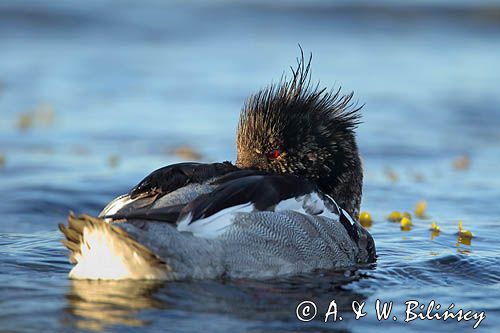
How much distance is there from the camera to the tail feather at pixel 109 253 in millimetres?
6152

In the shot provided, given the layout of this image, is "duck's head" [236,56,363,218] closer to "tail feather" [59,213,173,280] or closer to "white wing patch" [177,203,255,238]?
"white wing patch" [177,203,255,238]

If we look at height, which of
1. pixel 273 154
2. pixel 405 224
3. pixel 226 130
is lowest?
pixel 405 224

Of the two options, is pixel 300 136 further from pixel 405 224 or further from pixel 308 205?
pixel 405 224

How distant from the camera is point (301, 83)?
783cm

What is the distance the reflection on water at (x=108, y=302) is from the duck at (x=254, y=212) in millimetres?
74

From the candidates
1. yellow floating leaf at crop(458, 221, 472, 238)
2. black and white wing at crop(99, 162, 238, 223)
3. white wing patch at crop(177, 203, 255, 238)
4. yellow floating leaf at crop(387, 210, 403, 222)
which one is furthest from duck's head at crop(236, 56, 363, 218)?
yellow floating leaf at crop(387, 210, 403, 222)

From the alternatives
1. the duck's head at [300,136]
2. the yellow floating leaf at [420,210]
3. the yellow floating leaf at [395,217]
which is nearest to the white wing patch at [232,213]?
the duck's head at [300,136]

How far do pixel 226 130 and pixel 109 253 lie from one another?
7.89 meters

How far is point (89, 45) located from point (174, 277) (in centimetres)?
1490

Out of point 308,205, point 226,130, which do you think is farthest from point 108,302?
point 226,130

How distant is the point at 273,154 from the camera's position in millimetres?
7770

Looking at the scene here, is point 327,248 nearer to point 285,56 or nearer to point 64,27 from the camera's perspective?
point 285,56

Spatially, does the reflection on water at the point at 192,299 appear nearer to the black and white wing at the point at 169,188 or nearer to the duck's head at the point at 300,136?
the black and white wing at the point at 169,188

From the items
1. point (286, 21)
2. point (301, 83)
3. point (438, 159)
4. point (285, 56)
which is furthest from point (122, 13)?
point (301, 83)
